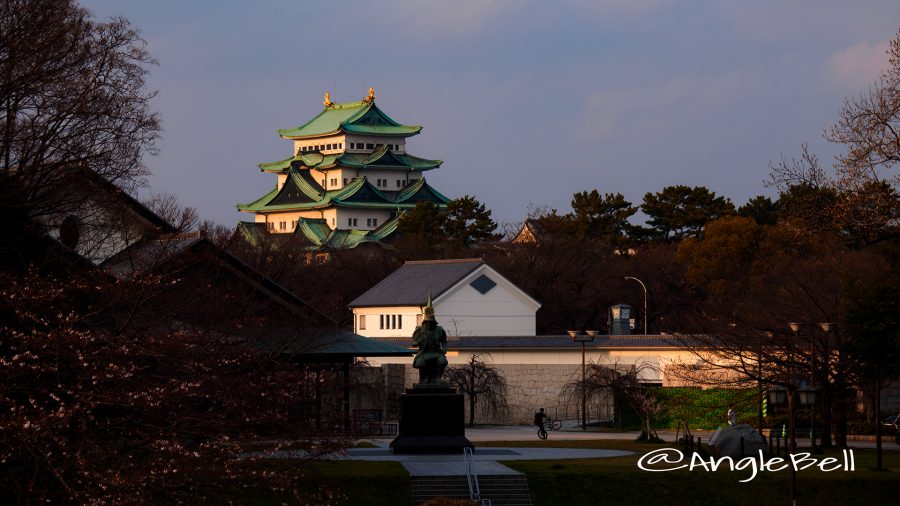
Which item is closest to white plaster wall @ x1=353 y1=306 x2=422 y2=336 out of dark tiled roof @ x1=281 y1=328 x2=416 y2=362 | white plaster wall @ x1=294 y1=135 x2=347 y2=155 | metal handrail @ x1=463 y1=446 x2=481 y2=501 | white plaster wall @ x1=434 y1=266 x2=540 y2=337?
white plaster wall @ x1=434 y1=266 x2=540 y2=337

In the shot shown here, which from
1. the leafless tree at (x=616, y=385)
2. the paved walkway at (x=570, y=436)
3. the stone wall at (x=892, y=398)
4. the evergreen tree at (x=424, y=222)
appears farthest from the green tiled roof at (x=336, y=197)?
the stone wall at (x=892, y=398)

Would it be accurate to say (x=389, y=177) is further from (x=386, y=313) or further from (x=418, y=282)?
(x=386, y=313)

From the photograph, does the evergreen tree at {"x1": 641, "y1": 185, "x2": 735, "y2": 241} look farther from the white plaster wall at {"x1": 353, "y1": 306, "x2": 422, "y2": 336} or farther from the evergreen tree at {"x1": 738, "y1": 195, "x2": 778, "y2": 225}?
the white plaster wall at {"x1": 353, "y1": 306, "x2": 422, "y2": 336}

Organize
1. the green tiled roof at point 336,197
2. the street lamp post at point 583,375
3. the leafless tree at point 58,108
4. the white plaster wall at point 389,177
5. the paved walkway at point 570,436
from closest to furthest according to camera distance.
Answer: the leafless tree at point 58,108
the paved walkway at point 570,436
the street lamp post at point 583,375
the green tiled roof at point 336,197
the white plaster wall at point 389,177

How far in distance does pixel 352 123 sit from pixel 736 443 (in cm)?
9058

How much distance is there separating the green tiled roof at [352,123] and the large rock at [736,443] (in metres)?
88.3

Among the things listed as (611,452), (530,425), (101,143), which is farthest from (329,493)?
(530,425)

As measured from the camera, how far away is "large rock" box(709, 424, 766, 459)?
101ft

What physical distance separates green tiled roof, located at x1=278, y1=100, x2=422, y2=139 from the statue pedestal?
87.7 m

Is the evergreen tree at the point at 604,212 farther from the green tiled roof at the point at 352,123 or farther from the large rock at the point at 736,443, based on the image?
the large rock at the point at 736,443

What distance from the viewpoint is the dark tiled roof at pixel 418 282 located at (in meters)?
64.1

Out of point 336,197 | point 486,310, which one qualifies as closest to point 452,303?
point 486,310

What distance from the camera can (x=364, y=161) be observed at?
11662 cm

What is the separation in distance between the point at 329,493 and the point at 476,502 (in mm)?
2471
